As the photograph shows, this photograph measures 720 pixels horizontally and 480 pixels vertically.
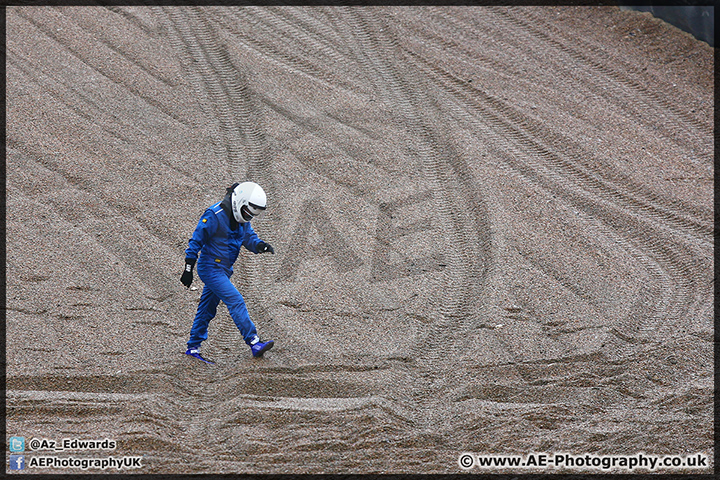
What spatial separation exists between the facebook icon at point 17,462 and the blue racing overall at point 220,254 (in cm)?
228

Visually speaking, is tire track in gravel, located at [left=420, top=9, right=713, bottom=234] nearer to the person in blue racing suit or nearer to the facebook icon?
the person in blue racing suit

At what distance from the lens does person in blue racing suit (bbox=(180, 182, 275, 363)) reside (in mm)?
6738

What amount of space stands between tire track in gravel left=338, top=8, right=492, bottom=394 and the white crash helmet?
2408 mm

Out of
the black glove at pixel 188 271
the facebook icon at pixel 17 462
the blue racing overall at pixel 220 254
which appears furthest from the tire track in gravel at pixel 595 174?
the facebook icon at pixel 17 462

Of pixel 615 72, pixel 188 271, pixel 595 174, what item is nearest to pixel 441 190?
pixel 595 174

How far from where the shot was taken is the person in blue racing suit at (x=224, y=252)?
6.74 m

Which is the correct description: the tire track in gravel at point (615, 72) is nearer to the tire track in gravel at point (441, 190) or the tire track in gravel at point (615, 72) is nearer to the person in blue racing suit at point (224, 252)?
the tire track in gravel at point (441, 190)

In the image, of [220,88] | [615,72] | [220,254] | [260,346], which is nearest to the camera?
→ [220,254]

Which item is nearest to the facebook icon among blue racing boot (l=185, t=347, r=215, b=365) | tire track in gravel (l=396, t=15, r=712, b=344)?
blue racing boot (l=185, t=347, r=215, b=365)

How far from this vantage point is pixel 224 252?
6957 mm

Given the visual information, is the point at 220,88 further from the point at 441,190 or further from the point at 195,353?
the point at 195,353

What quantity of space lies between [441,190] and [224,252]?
4.13 metres

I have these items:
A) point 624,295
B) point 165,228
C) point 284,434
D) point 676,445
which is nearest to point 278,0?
point 165,228

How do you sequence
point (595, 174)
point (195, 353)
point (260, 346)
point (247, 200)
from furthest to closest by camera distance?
point (595, 174), point (195, 353), point (260, 346), point (247, 200)
